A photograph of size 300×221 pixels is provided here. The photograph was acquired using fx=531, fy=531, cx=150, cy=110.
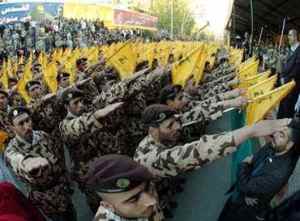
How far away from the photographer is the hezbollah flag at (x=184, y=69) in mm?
6684

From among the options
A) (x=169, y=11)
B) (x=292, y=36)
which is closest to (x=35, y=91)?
(x=292, y=36)

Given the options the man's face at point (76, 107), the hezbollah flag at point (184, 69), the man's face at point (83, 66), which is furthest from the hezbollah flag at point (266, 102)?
the man's face at point (83, 66)

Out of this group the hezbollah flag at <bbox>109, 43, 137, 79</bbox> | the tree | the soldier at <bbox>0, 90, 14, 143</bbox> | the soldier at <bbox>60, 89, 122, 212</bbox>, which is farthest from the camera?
the tree

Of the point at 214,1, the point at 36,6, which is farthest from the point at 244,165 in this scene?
the point at 36,6

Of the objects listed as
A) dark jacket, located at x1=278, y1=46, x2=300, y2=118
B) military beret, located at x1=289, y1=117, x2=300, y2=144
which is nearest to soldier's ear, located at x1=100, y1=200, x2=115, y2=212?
military beret, located at x1=289, y1=117, x2=300, y2=144

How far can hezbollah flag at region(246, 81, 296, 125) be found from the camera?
11.6 ft

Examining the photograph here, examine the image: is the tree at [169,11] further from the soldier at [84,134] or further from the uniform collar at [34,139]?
the uniform collar at [34,139]

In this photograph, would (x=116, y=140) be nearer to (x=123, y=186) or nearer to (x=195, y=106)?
(x=195, y=106)

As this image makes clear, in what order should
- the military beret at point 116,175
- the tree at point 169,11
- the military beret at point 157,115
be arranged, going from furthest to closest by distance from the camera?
the tree at point 169,11 < the military beret at point 157,115 < the military beret at point 116,175

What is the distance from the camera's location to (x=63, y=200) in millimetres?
4211

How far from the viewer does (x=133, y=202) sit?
6.88 ft

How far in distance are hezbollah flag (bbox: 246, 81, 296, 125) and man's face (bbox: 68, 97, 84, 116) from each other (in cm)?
183

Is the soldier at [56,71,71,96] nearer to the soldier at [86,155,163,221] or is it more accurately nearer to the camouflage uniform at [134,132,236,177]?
the camouflage uniform at [134,132,236,177]

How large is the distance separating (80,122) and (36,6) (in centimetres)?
3390
